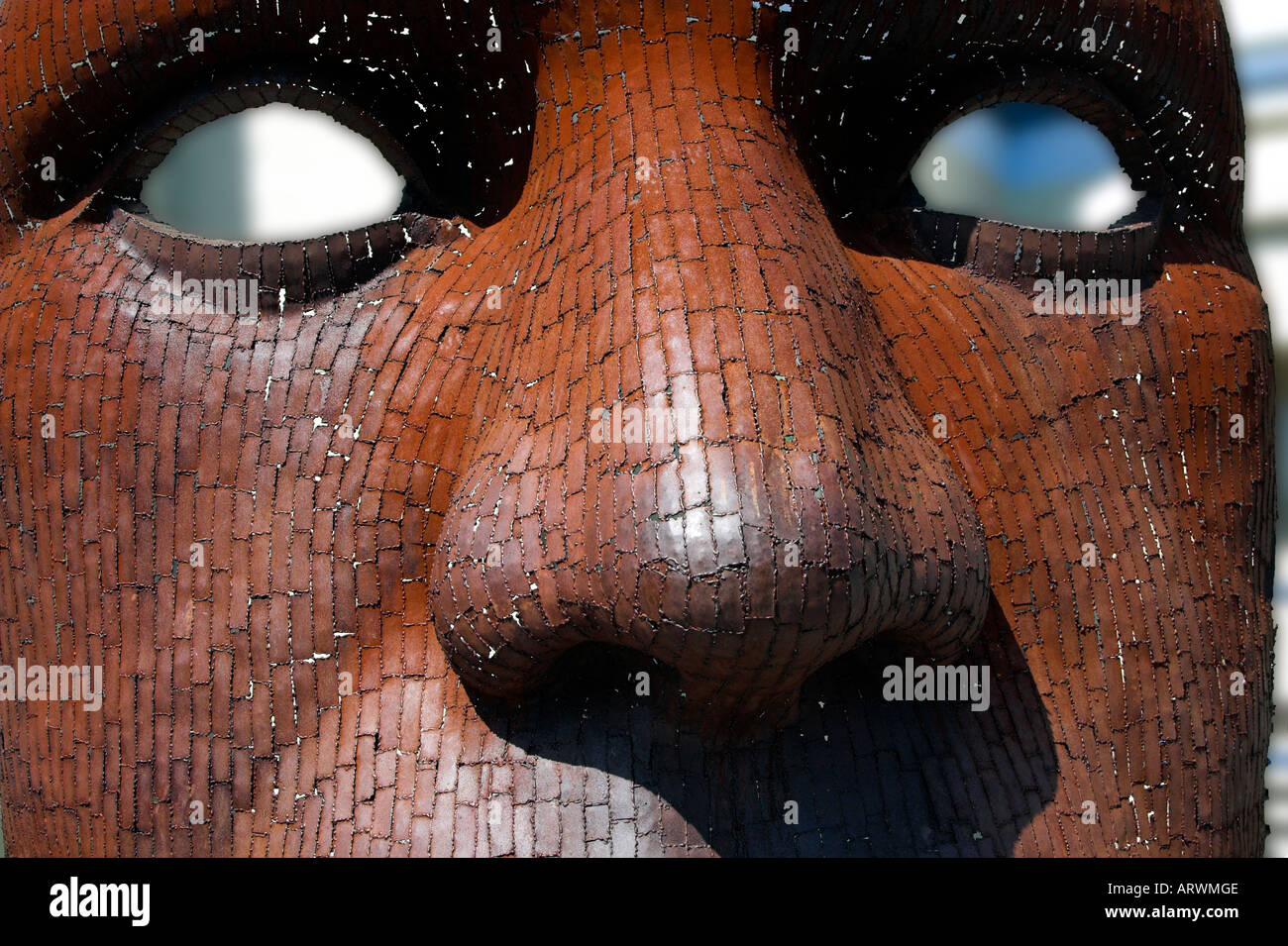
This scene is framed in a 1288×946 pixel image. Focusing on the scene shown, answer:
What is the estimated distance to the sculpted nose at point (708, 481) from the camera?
109cm

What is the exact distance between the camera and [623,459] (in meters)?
1.15

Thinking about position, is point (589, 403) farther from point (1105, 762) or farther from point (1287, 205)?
point (1287, 205)

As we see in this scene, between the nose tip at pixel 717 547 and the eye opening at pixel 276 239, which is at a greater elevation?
the eye opening at pixel 276 239

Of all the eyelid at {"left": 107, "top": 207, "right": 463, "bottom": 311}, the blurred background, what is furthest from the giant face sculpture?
the blurred background

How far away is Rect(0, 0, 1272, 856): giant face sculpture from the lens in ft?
3.91

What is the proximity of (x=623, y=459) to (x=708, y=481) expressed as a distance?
0.30 feet
